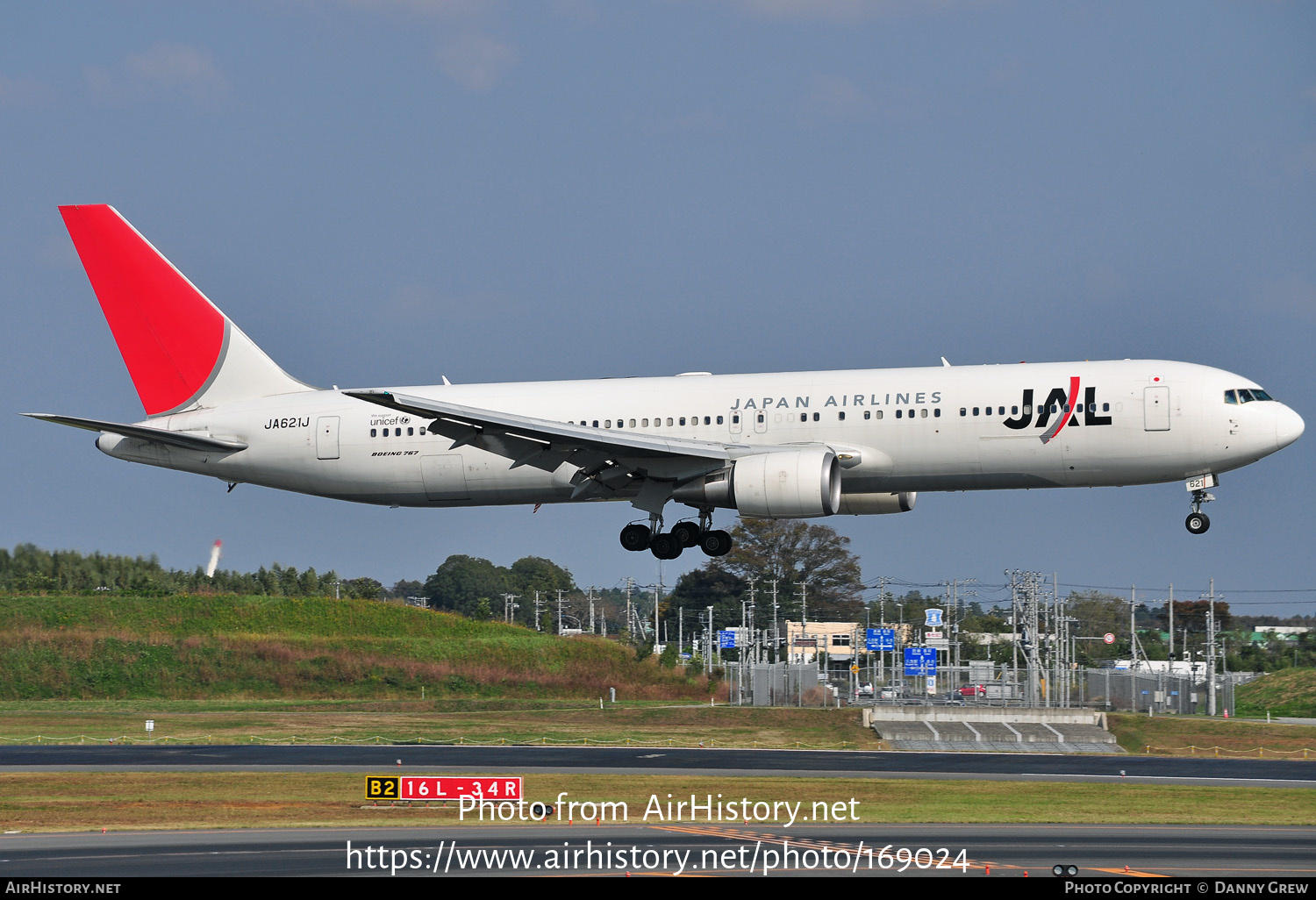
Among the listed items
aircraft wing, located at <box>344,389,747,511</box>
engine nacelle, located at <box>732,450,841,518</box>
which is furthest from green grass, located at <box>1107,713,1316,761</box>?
aircraft wing, located at <box>344,389,747,511</box>

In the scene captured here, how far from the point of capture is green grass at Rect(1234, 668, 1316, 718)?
88.2 meters

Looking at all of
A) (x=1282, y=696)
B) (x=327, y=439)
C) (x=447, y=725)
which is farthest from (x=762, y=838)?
(x=1282, y=696)

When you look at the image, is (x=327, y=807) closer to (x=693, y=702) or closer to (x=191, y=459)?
(x=191, y=459)

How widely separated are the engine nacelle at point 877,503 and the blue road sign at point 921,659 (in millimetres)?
34746

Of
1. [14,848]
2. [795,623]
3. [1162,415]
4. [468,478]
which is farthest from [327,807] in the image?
[795,623]

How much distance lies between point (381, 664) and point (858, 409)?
44.0m

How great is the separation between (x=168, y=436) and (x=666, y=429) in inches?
633

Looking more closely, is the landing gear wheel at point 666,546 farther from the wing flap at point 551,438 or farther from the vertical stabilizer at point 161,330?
the vertical stabilizer at point 161,330

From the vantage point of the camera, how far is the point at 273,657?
7644cm

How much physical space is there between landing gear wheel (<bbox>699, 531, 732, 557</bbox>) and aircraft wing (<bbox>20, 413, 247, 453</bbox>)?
602 inches

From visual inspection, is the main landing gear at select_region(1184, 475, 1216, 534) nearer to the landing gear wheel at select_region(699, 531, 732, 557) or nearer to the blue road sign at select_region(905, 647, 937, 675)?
the landing gear wheel at select_region(699, 531, 732, 557)

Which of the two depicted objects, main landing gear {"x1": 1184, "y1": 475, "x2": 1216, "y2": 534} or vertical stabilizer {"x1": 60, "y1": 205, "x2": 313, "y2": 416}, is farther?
vertical stabilizer {"x1": 60, "y1": 205, "x2": 313, "y2": 416}

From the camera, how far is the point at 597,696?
76375 millimetres

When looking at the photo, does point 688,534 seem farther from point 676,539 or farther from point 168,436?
point 168,436
